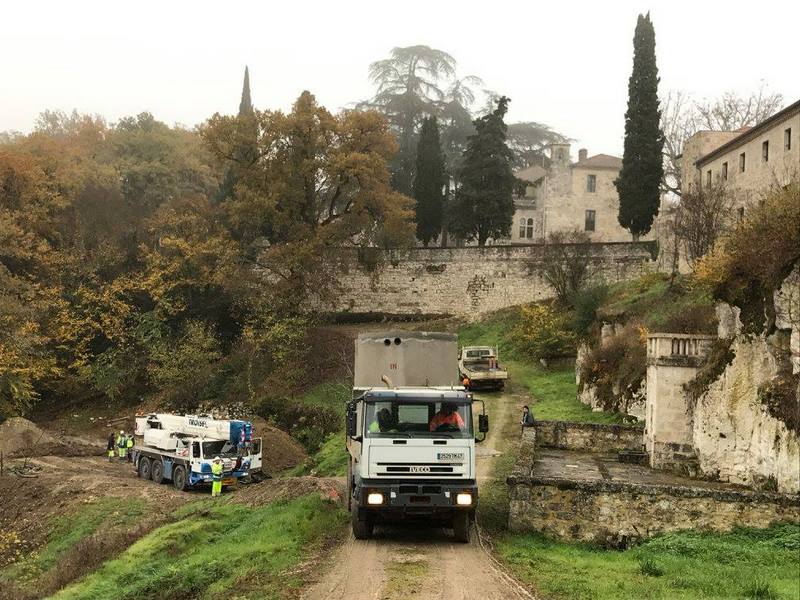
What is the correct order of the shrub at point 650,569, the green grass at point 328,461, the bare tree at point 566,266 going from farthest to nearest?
the bare tree at point 566,266 < the green grass at point 328,461 < the shrub at point 650,569

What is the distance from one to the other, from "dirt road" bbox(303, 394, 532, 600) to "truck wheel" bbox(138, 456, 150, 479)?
1494 cm

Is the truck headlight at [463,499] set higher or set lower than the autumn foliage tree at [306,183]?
lower

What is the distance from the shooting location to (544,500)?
1499 centimetres

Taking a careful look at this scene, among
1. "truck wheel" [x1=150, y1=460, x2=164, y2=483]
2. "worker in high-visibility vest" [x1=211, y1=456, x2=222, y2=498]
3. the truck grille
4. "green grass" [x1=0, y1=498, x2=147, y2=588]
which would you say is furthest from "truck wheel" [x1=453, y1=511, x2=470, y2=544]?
"truck wheel" [x1=150, y1=460, x2=164, y2=483]

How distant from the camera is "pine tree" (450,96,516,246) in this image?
169ft

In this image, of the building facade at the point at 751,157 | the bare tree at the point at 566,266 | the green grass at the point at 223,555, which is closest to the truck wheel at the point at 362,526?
the green grass at the point at 223,555

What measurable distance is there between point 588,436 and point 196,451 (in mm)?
12155

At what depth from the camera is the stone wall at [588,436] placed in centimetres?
2394

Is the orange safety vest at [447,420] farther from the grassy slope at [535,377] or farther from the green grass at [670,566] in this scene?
the grassy slope at [535,377]

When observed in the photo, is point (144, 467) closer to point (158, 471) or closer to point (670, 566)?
point (158, 471)

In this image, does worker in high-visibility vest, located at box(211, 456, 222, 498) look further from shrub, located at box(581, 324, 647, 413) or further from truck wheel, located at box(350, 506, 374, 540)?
shrub, located at box(581, 324, 647, 413)

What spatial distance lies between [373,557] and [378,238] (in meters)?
36.8

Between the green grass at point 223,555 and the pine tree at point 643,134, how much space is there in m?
33.1

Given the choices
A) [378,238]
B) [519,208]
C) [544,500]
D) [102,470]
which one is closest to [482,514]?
[544,500]
